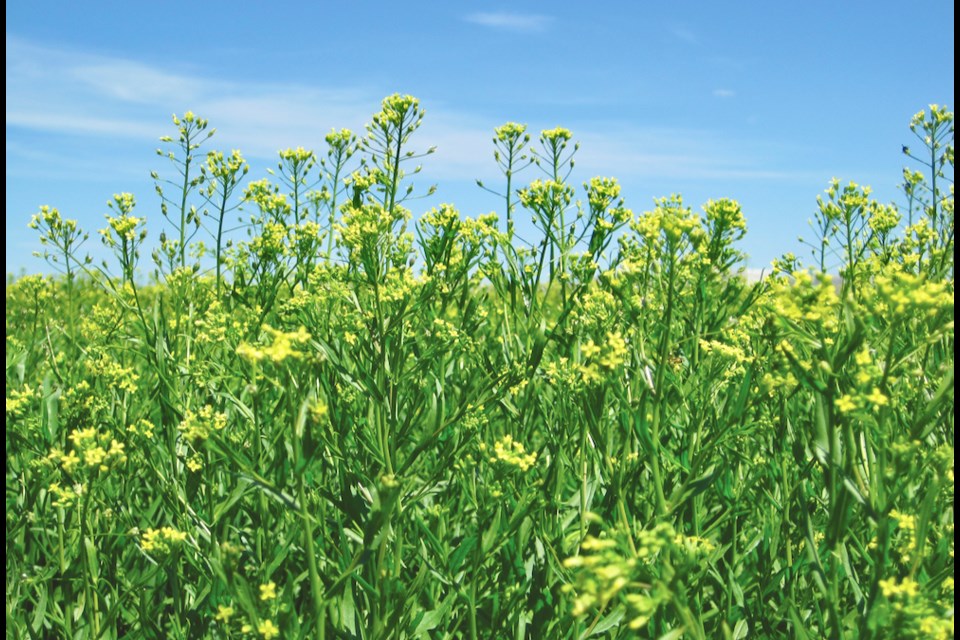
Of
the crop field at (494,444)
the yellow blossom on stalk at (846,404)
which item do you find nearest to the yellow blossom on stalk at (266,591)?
the crop field at (494,444)

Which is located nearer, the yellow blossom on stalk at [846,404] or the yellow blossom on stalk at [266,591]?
the yellow blossom on stalk at [846,404]

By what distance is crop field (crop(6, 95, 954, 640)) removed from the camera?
214 cm

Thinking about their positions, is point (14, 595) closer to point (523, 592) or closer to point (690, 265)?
point (523, 592)

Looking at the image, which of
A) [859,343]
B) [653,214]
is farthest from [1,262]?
[859,343]

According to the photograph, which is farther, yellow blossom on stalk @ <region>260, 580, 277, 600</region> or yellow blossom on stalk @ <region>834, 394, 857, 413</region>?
yellow blossom on stalk @ <region>260, 580, 277, 600</region>

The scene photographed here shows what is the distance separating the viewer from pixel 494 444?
3.23 meters

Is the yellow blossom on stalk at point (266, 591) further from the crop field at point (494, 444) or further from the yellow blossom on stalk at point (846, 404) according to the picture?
the yellow blossom on stalk at point (846, 404)

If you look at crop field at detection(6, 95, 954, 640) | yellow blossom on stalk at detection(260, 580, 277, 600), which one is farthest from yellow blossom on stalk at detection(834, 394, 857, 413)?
yellow blossom on stalk at detection(260, 580, 277, 600)

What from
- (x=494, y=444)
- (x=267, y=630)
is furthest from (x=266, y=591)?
(x=494, y=444)

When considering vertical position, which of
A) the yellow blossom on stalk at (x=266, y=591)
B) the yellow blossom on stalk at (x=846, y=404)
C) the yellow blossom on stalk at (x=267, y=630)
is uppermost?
the yellow blossom on stalk at (x=846, y=404)

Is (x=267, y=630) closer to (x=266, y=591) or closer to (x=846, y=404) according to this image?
(x=266, y=591)

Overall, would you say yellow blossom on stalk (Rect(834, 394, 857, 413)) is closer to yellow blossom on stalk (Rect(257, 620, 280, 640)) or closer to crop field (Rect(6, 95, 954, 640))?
crop field (Rect(6, 95, 954, 640))

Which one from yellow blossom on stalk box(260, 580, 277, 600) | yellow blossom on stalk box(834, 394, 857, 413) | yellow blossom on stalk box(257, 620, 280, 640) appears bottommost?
yellow blossom on stalk box(257, 620, 280, 640)

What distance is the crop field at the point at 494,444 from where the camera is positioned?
2.14 m
